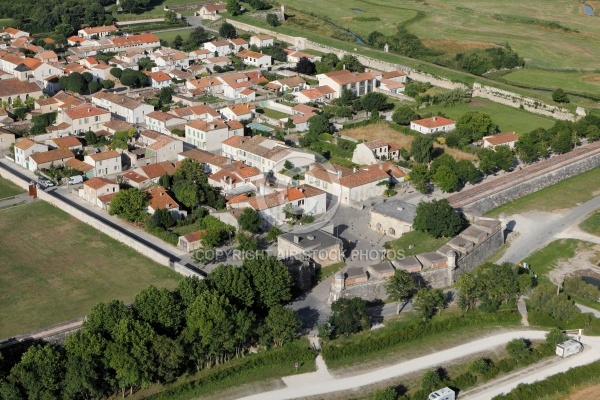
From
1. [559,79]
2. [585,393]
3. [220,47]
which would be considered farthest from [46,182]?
[559,79]

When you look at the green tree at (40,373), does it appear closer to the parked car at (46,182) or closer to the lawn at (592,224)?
the parked car at (46,182)

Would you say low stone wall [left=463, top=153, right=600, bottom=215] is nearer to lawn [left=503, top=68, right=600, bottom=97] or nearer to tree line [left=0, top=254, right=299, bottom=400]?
tree line [left=0, top=254, right=299, bottom=400]

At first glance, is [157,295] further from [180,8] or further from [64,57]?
[180,8]

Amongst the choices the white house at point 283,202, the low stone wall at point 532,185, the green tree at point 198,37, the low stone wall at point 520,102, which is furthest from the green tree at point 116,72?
the low stone wall at point 532,185

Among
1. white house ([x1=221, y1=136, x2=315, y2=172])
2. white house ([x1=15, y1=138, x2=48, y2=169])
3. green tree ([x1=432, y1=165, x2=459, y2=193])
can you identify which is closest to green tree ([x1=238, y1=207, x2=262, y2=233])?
white house ([x1=221, y1=136, x2=315, y2=172])

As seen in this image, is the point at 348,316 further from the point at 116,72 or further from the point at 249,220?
the point at 116,72

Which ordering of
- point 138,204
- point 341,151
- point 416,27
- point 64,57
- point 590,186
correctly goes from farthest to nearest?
point 416,27 < point 64,57 < point 341,151 < point 590,186 < point 138,204

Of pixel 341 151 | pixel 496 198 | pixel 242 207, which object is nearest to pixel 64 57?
pixel 341 151
